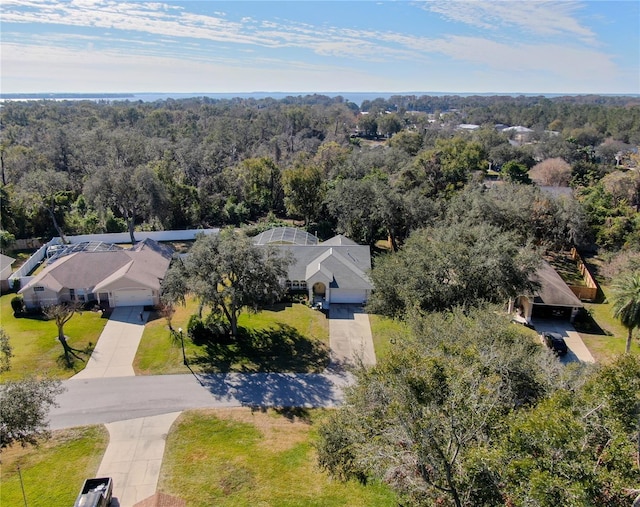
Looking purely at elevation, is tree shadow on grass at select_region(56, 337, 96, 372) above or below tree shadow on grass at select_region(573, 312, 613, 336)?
below

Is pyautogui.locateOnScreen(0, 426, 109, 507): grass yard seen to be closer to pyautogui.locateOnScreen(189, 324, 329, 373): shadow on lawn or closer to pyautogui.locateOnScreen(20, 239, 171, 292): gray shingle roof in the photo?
pyautogui.locateOnScreen(189, 324, 329, 373): shadow on lawn

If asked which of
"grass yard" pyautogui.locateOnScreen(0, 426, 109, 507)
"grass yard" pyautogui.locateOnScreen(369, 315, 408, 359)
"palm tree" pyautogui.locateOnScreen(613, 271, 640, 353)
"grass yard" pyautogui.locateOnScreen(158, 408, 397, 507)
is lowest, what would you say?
"grass yard" pyautogui.locateOnScreen(0, 426, 109, 507)

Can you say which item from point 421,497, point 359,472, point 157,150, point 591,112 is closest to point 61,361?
point 359,472

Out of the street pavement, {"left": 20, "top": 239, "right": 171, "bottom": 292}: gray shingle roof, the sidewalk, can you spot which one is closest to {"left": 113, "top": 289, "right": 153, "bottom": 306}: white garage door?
the sidewalk

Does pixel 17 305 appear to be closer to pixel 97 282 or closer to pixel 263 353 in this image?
pixel 97 282

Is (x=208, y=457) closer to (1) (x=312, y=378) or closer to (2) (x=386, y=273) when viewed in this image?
(1) (x=312, y=378)
